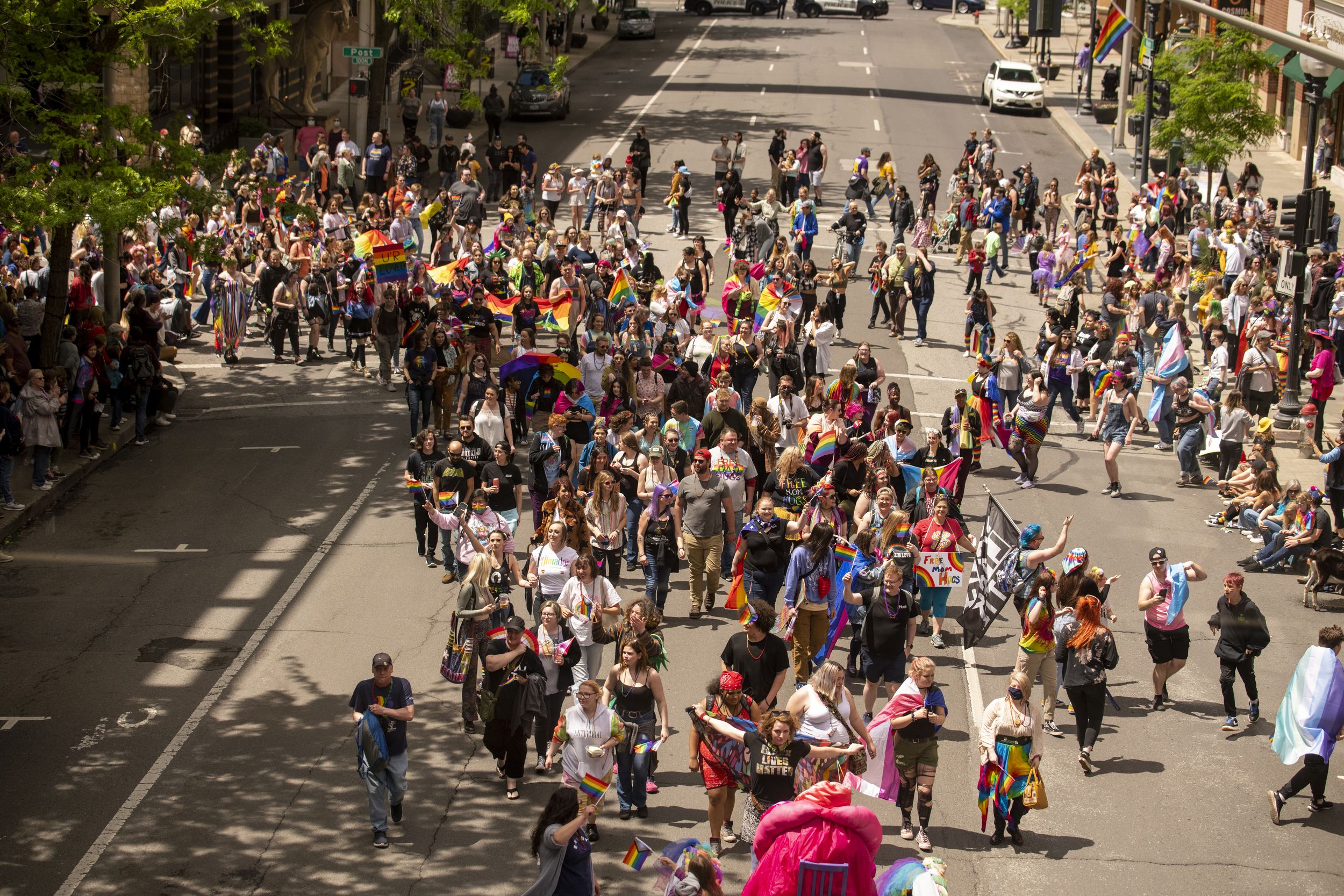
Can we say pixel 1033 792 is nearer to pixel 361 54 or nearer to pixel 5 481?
pixel 5 481

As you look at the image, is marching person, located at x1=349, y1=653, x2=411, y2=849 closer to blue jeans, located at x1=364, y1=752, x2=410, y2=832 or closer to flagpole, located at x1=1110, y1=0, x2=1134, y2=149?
blue jeans, located at x1=364, y1=752, x2=410, y2=832

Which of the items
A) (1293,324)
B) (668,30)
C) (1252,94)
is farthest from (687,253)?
(668,30)

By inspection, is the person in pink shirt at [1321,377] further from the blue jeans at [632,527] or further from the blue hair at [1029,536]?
the blue jeans at [632,527]

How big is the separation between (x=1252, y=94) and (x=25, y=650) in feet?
95.0

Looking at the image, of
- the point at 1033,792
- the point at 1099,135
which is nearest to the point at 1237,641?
the point at 1033,792

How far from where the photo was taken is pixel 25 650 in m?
14.3

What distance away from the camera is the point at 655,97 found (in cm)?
5188

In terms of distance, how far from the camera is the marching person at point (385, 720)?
1098 centimetres

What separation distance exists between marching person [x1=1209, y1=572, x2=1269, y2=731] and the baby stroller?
20.5 m

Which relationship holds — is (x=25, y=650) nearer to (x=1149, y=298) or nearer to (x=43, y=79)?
(x=43, y=79)

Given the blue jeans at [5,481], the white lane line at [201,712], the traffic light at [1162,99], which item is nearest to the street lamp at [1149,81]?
the traffic light at [1162,99]

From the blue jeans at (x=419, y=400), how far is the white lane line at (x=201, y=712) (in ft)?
4.00

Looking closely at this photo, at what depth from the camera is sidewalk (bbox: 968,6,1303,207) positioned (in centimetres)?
4078

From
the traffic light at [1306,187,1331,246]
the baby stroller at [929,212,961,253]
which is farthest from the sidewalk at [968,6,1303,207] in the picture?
the traffic light at [1306,187,1331,246]
